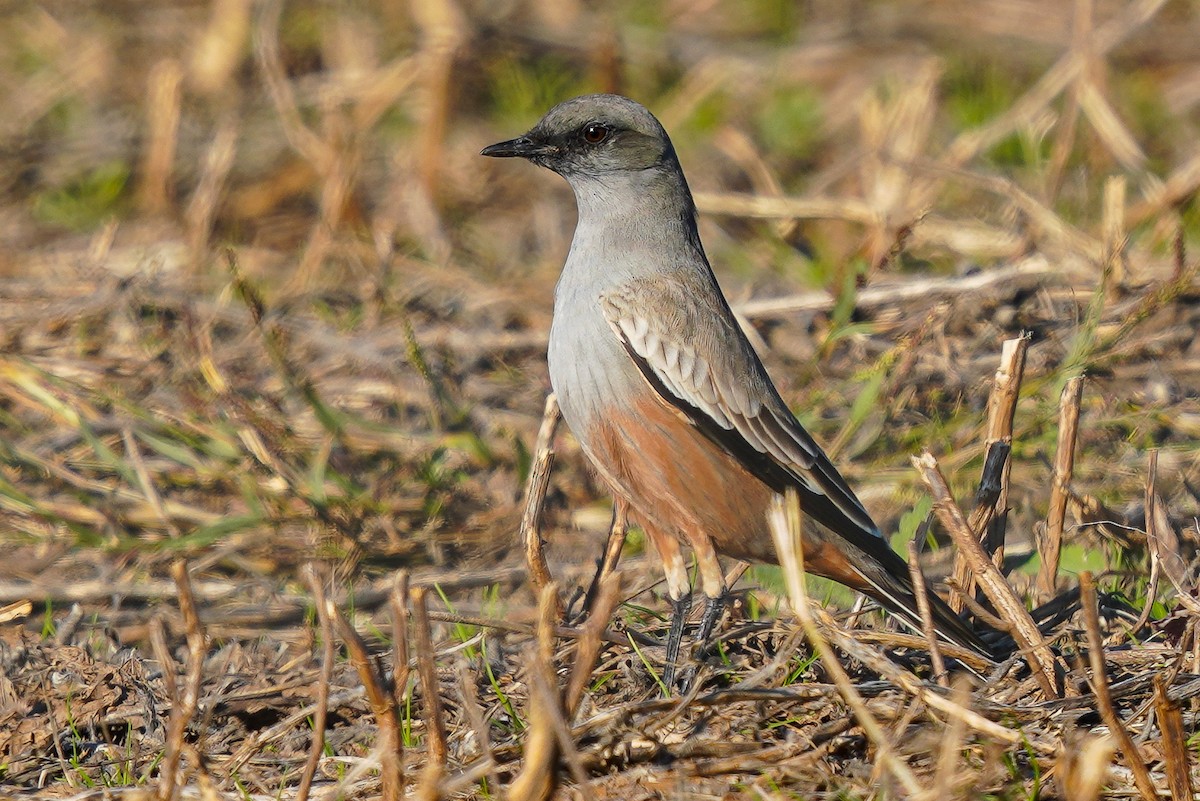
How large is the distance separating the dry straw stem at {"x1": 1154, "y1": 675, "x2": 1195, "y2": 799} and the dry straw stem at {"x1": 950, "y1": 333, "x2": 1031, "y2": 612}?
998 millimetres

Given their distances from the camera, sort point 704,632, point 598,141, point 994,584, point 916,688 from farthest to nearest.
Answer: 1. point 598,141
2. point 704,632
3. point 994,584
4. point 916,688

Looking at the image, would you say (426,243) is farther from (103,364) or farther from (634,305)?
(634,305)

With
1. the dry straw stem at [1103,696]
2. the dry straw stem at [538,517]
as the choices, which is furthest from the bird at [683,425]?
the dry straw stem at [1103,696]

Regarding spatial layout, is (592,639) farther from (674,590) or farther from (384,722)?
(674,590)

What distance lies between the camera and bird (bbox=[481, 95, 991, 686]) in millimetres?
4531

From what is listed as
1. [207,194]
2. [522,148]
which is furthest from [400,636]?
[207,194]

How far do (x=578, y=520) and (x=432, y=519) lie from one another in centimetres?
63

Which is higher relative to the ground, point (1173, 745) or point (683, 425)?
point (683, 425)

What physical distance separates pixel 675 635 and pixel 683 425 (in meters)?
0.69

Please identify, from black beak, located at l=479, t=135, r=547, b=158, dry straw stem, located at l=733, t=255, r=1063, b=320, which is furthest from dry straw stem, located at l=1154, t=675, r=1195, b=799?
dry straw stem, located at l=733, t=255, r=1063, b=320

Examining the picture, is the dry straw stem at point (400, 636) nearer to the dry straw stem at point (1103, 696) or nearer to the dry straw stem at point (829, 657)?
the dry straw stem at point (829, 657)

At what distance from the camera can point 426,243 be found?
8.66 m

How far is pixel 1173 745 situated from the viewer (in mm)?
3357

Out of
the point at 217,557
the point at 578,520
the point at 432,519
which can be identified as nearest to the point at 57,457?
the point at 217,557
